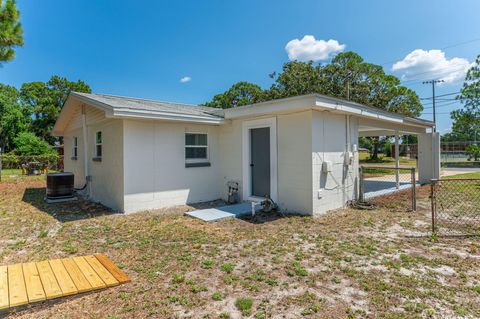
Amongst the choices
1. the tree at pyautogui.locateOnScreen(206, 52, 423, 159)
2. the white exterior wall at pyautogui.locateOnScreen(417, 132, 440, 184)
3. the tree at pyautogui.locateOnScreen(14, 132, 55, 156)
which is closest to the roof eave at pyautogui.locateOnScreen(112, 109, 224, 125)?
the white exterior wall at pyautogui.locateOnScreen(417, 132, 440, 184)

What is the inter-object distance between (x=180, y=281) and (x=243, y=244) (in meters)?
1.48

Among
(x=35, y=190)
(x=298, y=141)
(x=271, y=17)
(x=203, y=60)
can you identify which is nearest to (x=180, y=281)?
(x=298, y=141)

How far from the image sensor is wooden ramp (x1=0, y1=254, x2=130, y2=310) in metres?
2.64

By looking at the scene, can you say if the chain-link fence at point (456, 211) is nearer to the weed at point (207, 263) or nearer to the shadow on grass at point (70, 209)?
the weed at point (207, 263)

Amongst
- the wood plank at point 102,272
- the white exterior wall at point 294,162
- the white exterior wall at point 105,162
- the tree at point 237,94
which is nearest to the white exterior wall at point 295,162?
the white exterior wall at point 294,162

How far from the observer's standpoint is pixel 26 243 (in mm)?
4414

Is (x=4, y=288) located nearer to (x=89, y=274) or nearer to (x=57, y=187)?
(x=89, y=274)

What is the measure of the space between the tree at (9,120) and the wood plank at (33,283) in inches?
1186

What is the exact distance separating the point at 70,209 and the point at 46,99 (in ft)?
96.1

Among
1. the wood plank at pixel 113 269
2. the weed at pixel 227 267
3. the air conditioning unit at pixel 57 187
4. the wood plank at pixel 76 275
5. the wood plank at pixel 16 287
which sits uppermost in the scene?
the air conditioning unit at pixel 57 187

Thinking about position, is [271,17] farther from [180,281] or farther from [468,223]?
[180,281]

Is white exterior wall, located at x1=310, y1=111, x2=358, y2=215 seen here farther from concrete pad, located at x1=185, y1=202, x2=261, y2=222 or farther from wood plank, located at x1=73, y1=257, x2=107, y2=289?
wood plank, located at x1=73, y1=257, x2=107, y2=289

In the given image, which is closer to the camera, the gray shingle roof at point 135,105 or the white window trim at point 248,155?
the gray shingle roof at point 135,105

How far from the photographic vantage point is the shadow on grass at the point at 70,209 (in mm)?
6293
